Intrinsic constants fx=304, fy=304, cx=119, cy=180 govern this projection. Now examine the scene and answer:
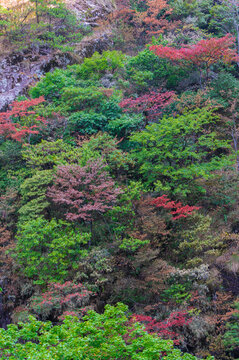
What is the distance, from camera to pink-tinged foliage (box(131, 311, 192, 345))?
31.9 feet

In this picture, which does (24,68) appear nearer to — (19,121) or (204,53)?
(19,121)

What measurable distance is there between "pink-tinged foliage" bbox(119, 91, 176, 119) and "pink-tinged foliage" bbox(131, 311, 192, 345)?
36.7 ft

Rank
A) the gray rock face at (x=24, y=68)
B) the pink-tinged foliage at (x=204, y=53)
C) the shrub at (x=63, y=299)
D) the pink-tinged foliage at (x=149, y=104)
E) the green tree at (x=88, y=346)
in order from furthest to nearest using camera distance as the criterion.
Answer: the gray rock face at (x=24, y=68) → the pink-tinged foliage at (x=204, y=53) → the pink-tinged foliage at (x=149, y=104) → the shrub at (x=63, y=299) → the green tree at (x=88, y=346)

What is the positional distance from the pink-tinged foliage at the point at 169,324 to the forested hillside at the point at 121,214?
0.07 metres

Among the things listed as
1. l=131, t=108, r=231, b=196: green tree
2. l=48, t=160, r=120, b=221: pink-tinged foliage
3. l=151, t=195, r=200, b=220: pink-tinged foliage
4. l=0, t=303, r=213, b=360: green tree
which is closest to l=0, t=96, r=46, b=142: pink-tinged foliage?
l=48, t=160, r=120, b=221: pink-tinged foliage

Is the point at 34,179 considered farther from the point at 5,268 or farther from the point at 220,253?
the point at 220,253

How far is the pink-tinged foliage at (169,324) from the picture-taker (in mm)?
9734

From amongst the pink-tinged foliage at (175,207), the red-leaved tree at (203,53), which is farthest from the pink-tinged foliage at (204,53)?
the pink-tinged foliage at (175,207)

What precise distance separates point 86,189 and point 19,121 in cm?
779

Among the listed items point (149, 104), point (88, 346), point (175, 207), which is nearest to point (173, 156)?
point (175, 207)

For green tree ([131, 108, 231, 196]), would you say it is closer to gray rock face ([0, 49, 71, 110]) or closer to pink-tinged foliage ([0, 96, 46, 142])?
pink-tinged foliage ([0, 96, 46, 142])

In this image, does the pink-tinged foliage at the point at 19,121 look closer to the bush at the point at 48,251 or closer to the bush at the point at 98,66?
the bush at the point at 98,66

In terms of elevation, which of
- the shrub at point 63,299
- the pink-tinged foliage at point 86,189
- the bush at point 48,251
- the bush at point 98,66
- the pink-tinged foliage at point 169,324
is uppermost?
the bush at point 98,66

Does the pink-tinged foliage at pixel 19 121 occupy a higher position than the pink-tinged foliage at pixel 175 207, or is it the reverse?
the pink-tinged foliage at pixel 19 121
